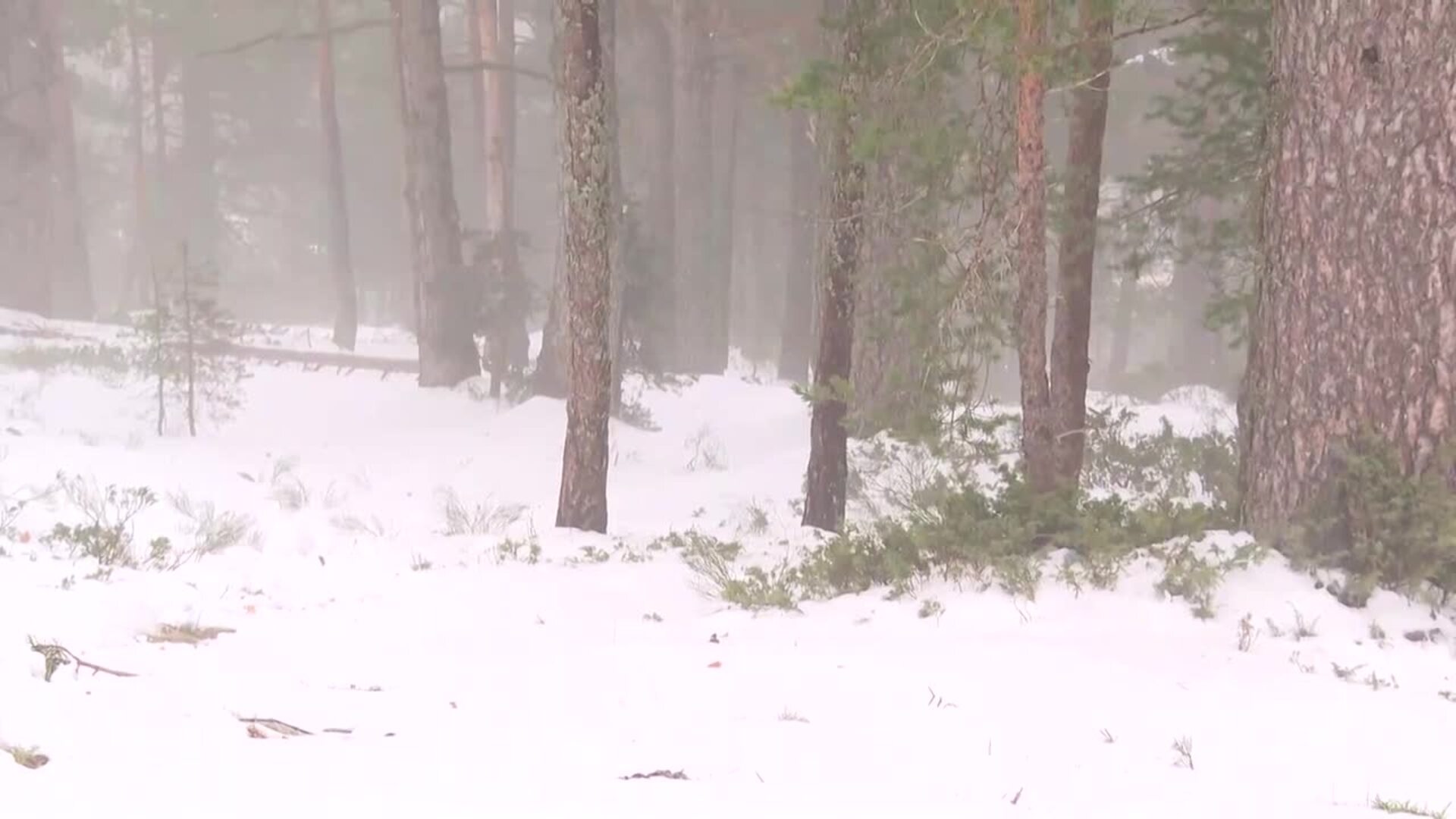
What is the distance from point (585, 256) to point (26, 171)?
19.6 metres

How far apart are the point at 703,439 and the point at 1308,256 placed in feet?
32.1

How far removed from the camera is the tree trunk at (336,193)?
2453 centimetres

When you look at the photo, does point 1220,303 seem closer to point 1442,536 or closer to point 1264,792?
point 1442,536

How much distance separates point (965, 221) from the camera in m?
24.7

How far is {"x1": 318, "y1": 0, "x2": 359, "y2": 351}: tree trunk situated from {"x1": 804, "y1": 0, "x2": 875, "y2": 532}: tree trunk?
61.6ft

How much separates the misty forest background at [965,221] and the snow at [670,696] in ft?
3.23

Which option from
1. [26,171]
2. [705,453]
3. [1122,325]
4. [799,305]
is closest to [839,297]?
[705,453]

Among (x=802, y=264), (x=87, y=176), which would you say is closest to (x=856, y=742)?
(x=802, y=264)

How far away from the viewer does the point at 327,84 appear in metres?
24.5

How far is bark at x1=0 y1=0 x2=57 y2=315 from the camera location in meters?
21.4

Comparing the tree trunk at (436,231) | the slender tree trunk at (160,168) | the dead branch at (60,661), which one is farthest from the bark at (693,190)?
the slender tree trunk at (160,168)

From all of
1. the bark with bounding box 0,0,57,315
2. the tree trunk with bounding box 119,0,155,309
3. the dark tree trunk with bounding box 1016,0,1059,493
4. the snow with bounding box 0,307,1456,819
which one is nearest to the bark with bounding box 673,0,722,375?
the bark with bounding box 0,0,57,315

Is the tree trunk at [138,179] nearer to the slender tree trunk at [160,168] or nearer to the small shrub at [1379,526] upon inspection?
the slender tree trunk at [160,168]

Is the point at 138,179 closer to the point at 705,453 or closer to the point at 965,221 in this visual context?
the point at 965,221
